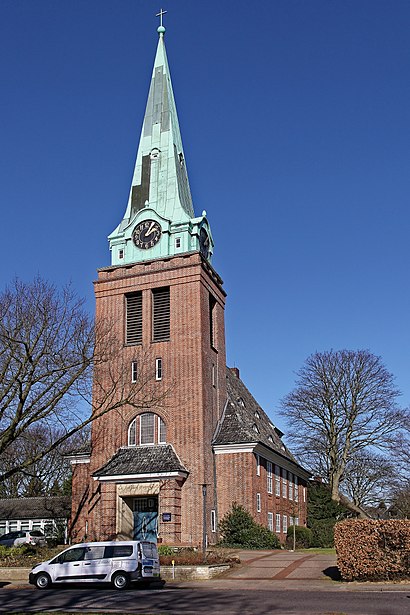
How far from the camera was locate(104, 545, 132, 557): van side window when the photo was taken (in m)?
23.5

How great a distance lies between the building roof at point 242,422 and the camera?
4012 cm

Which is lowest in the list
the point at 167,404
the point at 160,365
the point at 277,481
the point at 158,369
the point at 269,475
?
the point at 277,481

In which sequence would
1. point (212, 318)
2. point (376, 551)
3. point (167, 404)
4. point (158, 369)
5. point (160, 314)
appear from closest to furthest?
point (376, 551) → point (167, 404) → point (158, 369) → point (160, 314) → point (212, 318)

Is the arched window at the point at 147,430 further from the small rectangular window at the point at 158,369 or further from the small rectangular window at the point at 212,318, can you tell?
the small rectangular window at the point at 212,318

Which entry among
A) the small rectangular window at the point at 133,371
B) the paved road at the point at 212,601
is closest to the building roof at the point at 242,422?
the small rectangular window at the point at 133,371

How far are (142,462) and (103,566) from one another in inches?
564

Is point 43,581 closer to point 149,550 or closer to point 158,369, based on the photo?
point 149,550

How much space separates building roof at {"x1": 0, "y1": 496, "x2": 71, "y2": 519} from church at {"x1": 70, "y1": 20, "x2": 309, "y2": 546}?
58.0ft

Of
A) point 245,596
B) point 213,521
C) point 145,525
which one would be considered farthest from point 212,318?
point 245,596

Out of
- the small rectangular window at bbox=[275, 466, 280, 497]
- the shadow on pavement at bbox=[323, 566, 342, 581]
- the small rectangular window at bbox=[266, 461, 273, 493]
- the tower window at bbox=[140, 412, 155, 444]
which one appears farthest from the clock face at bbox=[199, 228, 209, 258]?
the shadow on pavement at bbox=[323, 566, 342, 581]

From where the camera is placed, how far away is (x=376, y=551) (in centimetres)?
2256

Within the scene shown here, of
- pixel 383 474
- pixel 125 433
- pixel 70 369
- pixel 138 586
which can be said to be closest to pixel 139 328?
pixel 125 433

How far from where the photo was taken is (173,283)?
136 ft

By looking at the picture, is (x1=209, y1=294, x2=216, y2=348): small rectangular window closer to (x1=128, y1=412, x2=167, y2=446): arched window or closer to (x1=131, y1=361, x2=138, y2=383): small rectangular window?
(x1=131, y1=361, x2=138, y2=383): small rectangular window
